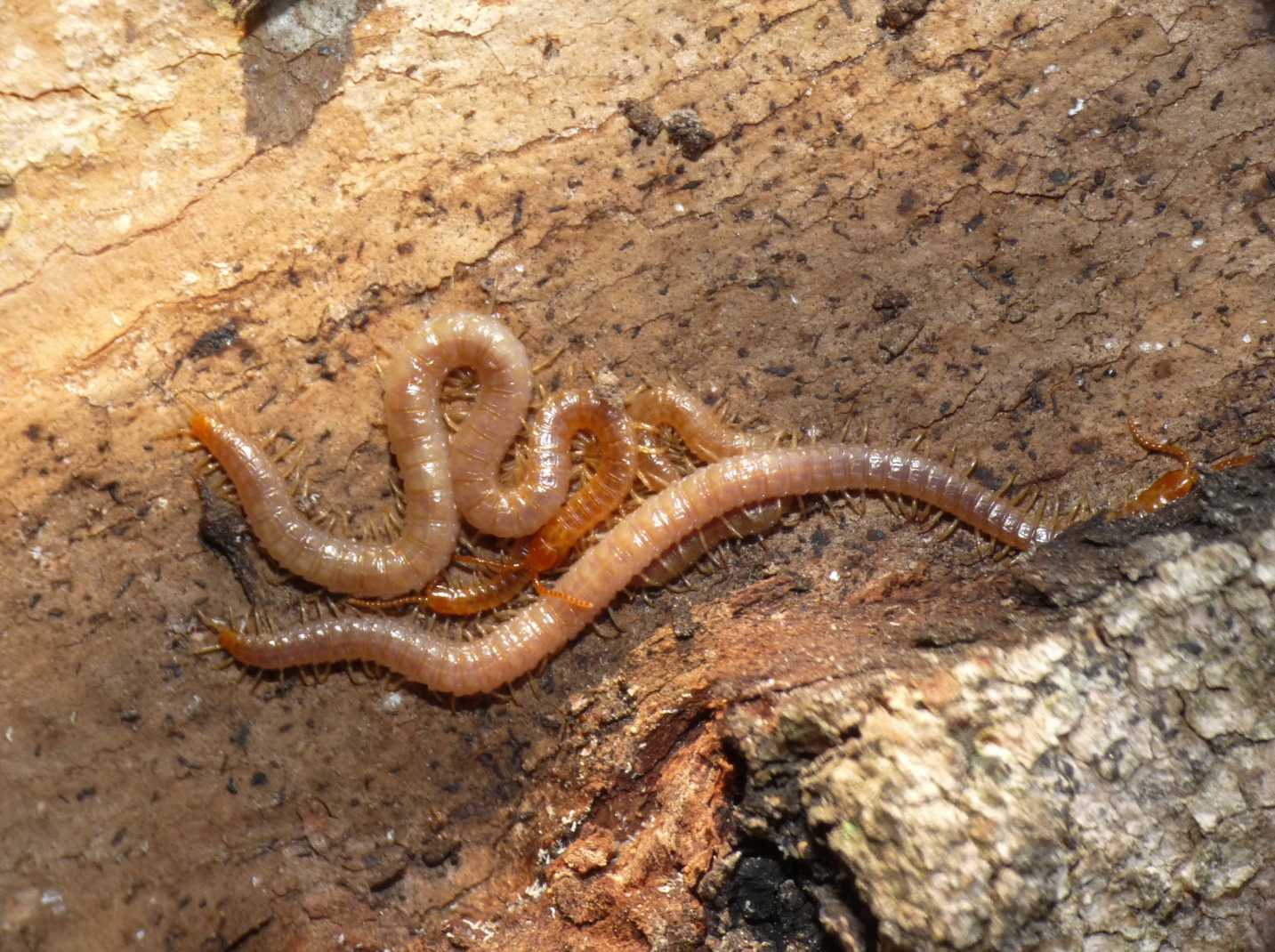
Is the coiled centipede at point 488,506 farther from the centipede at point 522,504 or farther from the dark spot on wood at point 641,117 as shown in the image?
the dark spot on wood at point 641,117

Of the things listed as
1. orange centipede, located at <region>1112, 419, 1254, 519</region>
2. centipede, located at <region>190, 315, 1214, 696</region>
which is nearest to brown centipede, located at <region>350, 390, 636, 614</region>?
centipede, located at <region>190, 315, 1214, 696</region>

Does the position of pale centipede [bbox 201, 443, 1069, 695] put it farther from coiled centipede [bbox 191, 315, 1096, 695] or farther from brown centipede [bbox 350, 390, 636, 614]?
brown centipede [bbox 350, 390, 636, 614]

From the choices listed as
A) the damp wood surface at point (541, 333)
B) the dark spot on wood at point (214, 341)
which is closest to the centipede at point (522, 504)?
the damp wood surface at point (541, 333)

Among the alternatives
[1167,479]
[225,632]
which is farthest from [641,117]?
[225,632]

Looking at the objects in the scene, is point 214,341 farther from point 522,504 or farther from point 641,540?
point 641,540

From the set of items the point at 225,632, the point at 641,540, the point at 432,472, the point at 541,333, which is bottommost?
the point at 225,632
